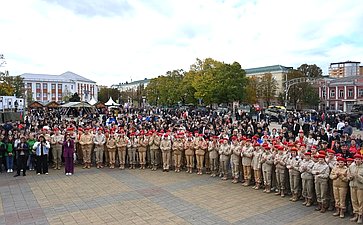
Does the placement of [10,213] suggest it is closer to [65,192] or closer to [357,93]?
[65,192]

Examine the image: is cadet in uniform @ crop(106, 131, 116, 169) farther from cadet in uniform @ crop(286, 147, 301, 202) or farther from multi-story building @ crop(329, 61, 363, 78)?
multi-story building @ crop(329, 61, 363, 78)

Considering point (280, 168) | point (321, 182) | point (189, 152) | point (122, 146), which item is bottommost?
point (321, 182)

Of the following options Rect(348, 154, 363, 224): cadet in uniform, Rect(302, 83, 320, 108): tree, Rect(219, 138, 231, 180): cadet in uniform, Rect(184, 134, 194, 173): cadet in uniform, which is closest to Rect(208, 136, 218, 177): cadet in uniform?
Rect(219, 138, 231, 180): cadet in uniform

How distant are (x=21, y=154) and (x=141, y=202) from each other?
612 cm

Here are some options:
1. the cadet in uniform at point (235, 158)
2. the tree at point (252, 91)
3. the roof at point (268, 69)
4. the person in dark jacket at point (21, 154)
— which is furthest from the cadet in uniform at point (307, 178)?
the roof at point (268, 69)

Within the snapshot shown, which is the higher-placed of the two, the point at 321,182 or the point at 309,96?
the point at 309,96

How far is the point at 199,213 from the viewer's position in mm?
8594

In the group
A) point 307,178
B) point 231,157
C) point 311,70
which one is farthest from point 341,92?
point 307,178

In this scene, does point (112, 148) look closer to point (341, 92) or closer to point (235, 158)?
point (235, 158)

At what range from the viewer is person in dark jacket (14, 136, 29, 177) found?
500 inches

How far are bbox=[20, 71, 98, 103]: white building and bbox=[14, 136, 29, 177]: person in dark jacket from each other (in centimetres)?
9581

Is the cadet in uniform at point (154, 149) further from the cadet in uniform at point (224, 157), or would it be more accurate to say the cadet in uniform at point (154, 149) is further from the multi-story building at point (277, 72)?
the multi-story building at point (277, 72)

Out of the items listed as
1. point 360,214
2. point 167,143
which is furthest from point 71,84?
point 360,214

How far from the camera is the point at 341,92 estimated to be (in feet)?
236
